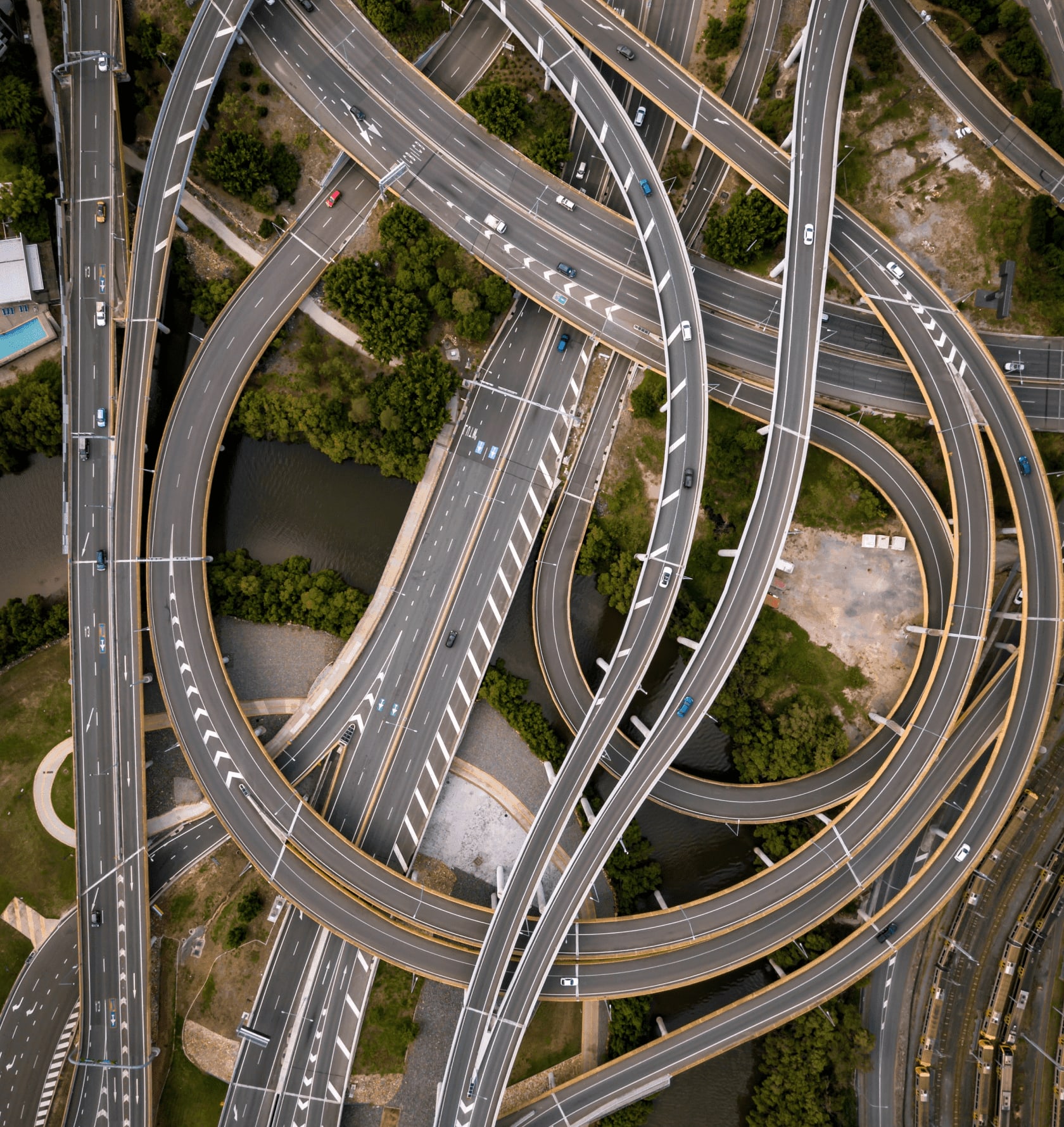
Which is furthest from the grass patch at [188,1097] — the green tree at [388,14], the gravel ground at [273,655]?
the green tree at [388,14]

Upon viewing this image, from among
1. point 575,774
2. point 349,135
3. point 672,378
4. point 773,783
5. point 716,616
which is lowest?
point 575,774

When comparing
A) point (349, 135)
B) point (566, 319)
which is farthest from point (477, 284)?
point (349, 135)

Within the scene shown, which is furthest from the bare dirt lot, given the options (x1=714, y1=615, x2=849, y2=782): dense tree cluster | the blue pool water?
the blue pool water

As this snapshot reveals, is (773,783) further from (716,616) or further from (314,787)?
(314,787)

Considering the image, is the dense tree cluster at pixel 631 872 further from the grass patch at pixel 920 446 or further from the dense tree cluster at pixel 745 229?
the dense tree cluster at pixel 745 229

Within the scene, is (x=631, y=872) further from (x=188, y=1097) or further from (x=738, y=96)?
(x=738, y=96)

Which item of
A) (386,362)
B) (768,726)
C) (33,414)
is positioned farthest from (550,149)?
(768,726)

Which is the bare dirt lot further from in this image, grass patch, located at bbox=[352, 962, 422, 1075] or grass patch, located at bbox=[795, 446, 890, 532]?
grass patch, located at bbox=[352, 962, 422, 1075]
